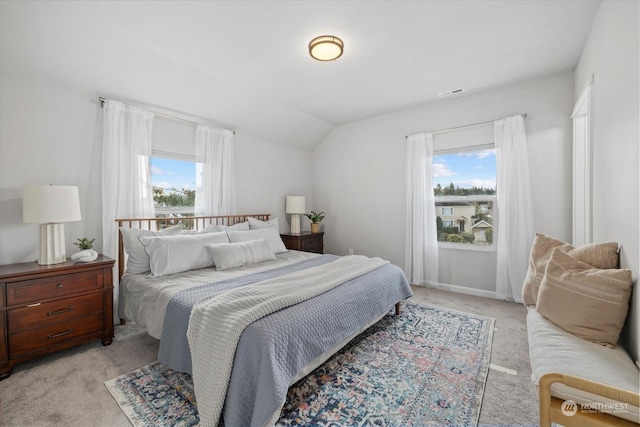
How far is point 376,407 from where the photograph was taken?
168cm

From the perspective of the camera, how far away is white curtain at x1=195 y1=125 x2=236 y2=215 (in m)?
3.78

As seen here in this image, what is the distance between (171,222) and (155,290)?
138 centimetres

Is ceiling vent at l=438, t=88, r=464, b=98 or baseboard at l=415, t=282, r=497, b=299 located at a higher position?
ceiling vent at l=438, t=88, r=464, b=98

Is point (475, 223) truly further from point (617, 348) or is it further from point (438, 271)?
point (617, 348)

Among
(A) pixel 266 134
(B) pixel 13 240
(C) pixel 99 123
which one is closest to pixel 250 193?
(A) pixel 266 134

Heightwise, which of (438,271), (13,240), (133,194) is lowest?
(438,271)

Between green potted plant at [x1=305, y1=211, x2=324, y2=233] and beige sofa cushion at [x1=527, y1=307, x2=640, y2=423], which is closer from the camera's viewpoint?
beige sofa cushion at [x1=527, y1=307, x2=640, y2=423]

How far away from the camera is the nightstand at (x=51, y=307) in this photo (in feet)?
6.59

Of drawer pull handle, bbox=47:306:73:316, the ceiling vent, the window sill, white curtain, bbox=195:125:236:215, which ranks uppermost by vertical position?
the ceiling vent

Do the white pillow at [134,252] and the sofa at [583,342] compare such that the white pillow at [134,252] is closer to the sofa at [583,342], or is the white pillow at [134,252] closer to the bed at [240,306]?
the bed at [240,306]

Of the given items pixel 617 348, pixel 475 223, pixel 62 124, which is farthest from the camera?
pixel 475 223

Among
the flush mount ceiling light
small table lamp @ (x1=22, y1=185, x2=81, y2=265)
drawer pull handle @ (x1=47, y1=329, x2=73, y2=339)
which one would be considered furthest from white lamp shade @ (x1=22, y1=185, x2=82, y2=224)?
the flush mount ceiling light

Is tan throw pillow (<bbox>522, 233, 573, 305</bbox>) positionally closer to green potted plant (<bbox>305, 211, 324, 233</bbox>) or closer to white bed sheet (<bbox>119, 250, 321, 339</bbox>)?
white bed sheet (<bbox>119, 250, 321, 339</bbox>)

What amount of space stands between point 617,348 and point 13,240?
4374mm
